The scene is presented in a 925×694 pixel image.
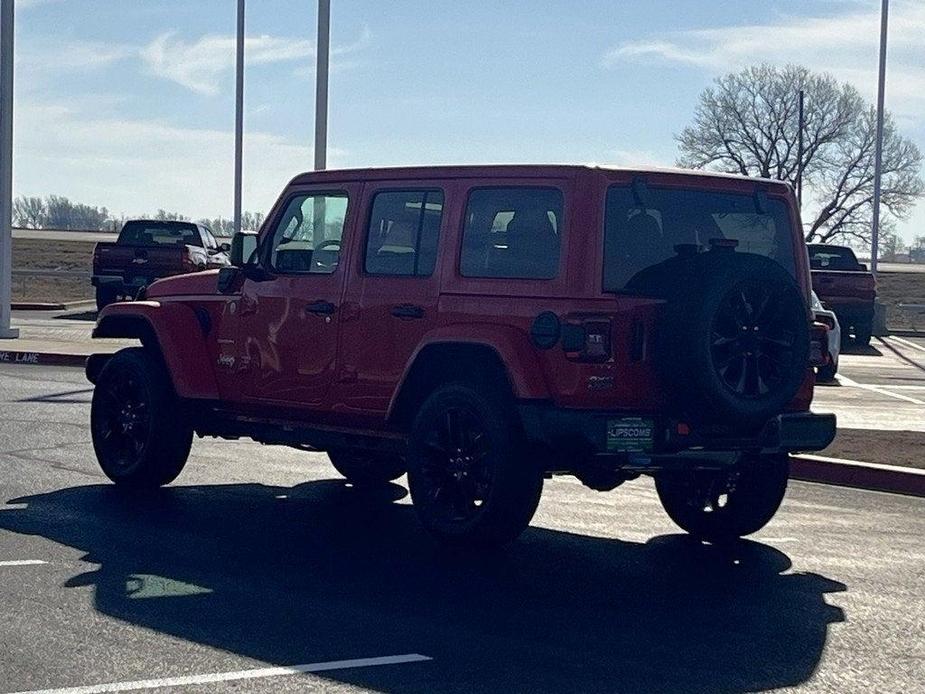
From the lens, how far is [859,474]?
1297 centimetres

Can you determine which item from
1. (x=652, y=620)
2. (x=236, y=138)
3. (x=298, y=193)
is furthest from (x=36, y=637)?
(x=236, y=138)

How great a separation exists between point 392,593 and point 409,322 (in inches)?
80.1

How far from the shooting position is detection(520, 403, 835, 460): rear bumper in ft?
27.8

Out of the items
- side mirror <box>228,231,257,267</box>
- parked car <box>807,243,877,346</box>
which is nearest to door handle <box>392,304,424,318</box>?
side mirror <box>228,231,257,267</box>

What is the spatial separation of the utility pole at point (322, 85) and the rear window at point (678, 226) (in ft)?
42.6

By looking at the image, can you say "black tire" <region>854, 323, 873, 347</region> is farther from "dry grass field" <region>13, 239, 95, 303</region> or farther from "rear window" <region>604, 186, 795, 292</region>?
"rear window" <region>604, 186, 795, 292</region>

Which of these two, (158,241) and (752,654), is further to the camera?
(158,241)

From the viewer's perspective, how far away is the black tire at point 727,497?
9.73m

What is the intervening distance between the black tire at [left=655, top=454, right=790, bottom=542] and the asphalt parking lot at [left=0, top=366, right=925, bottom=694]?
0.18 m

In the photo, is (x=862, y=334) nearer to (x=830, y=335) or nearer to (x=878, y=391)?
(x=878, y=391)

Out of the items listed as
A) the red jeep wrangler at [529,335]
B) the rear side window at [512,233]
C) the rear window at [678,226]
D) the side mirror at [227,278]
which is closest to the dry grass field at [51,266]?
the side mirror at [227,278]

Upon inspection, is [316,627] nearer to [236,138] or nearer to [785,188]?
[785,188]

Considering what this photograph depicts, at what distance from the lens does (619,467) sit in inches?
339

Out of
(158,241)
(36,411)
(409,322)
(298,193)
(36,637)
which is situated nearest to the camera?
(36,637)
